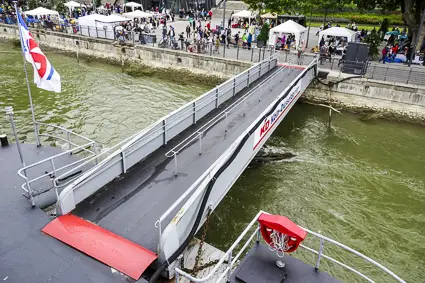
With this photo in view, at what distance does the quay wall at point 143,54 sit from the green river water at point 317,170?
2075 millimetres

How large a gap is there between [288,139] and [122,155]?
1065 centimetres

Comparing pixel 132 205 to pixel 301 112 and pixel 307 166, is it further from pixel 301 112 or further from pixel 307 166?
pixel 301 112

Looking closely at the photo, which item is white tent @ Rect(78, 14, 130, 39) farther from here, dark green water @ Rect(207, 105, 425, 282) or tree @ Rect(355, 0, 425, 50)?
tree @ Rect(355, 0, 425, 50)

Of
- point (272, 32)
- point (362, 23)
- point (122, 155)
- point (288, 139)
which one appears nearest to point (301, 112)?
point (288, 139)

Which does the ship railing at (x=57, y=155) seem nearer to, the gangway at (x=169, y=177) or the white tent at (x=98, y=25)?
the gangway at (x=169, y=177)

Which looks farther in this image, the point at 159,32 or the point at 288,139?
the point at 159,32

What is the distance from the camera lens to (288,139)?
16703 millimetres

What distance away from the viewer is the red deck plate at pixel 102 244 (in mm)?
5691

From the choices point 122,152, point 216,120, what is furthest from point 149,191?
point 216,120

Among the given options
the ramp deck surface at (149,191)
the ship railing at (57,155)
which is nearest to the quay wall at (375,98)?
the ramp deck surface at (149,191)

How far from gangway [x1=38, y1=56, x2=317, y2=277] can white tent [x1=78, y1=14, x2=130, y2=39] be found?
22.5 metres

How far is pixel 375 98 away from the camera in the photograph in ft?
65.6

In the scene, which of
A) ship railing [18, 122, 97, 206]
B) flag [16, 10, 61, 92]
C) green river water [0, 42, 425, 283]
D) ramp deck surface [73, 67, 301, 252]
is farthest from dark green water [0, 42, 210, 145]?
flag [16, 10, 61, 92]

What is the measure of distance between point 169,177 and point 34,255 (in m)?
3.59
